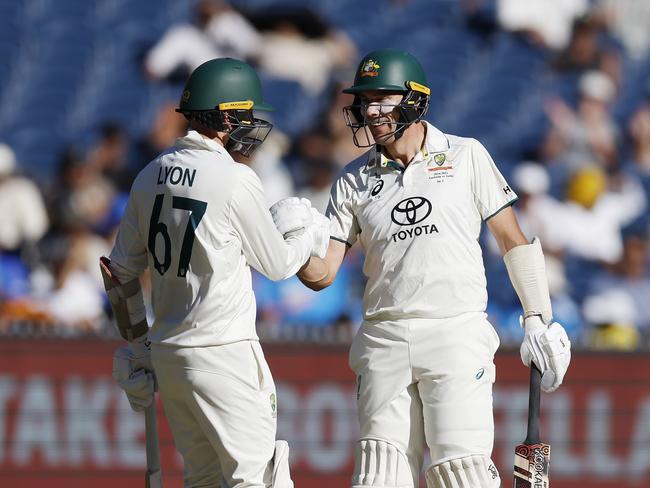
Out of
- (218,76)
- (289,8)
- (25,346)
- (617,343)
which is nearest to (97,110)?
(289,8)

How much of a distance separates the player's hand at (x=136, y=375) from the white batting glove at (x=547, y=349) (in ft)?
5.25

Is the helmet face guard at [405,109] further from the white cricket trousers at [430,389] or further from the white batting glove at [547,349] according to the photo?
the white batting glove at [547,349]

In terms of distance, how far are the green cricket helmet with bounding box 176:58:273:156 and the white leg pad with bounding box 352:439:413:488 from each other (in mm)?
1364

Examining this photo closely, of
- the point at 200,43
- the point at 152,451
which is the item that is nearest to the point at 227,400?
the point at 152,451

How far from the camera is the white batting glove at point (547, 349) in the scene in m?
5.55

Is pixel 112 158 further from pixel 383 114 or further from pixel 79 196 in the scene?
pixel 383 114

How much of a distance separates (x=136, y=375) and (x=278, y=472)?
2.60ft

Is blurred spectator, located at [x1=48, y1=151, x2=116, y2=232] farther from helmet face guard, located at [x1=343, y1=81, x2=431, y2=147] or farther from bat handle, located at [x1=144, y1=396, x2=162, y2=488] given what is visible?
helmet face guard, located at [x1=343, y1=81, x2=431, y2=147]

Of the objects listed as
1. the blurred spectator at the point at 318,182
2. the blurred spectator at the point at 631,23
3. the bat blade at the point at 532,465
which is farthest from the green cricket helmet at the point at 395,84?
the blurred spectator at the point at 631,23

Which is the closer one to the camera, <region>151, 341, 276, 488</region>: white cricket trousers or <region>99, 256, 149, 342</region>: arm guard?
<region>151, 341, 276, 488</region>: white cricket trousers

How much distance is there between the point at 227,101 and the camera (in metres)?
5.34

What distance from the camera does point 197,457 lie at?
5.32 m

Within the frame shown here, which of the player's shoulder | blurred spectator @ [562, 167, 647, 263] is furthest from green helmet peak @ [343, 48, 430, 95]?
blurred spectator @ [562, 167, 647, 263]

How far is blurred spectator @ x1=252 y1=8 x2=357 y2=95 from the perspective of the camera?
11.5 metres
